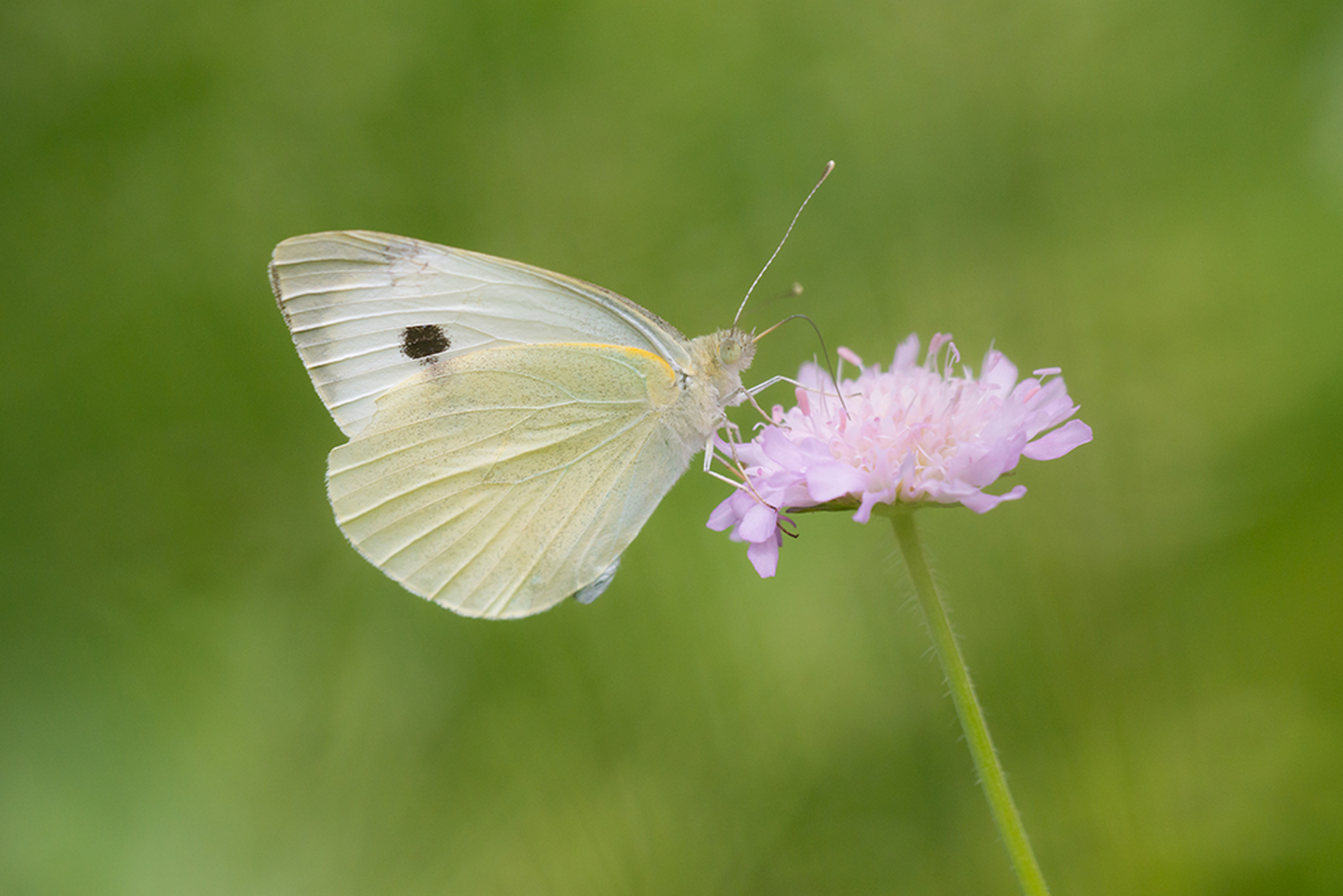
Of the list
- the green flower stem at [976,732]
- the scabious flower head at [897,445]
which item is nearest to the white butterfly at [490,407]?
the scabious flower head at [897,445]

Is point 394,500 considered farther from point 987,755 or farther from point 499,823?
point 987,755

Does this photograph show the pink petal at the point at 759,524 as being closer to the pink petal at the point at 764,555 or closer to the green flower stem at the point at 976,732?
the pink petal at the point at 764,555

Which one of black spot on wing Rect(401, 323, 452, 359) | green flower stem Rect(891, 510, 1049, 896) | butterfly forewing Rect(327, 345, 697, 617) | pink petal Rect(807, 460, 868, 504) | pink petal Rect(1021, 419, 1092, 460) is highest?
black spot on wing Rect(401, 323, 452, 359)

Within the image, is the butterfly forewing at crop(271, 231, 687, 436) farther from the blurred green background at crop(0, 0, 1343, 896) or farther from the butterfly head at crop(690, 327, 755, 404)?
the blurred green background at crop(0, 0, 1343, 896)

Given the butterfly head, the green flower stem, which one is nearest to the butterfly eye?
the butterfly head

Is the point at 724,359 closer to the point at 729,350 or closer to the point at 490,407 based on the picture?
the point at 729,350

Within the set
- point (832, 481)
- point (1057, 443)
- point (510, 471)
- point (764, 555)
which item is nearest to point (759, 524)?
point (764, 555)

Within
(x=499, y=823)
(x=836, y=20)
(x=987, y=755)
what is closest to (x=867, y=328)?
(x=836, y=20)
